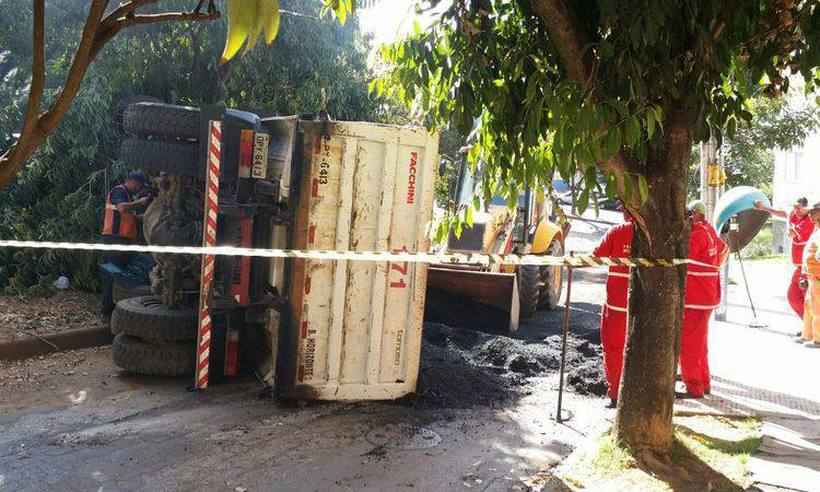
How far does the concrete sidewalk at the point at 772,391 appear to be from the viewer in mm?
5270

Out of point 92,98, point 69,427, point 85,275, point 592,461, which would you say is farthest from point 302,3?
point 592,461

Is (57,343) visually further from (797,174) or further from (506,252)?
(797,174)

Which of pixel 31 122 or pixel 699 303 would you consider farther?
pixel 699 303

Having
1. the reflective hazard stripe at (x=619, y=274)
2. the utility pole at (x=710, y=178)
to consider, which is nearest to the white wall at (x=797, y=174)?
the utility pole at (x=710, y=178)

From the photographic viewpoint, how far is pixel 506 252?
1059 centimetres

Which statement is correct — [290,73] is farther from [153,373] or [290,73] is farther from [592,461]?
[592,461]

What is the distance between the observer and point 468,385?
714 cm

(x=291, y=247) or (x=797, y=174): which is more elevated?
(x=797, y=174)

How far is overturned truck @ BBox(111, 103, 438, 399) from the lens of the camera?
20.3 ft

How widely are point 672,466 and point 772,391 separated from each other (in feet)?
9.59

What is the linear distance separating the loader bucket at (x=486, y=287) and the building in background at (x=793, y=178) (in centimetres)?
1497

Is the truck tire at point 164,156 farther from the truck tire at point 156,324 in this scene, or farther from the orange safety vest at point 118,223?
the orange safety vest at point 118,223

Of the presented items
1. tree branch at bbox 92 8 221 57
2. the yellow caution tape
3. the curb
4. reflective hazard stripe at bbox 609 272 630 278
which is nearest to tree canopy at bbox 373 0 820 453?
the yellow caution tape

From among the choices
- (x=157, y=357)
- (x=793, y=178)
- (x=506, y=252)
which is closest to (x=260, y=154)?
(x=157, y=357)
